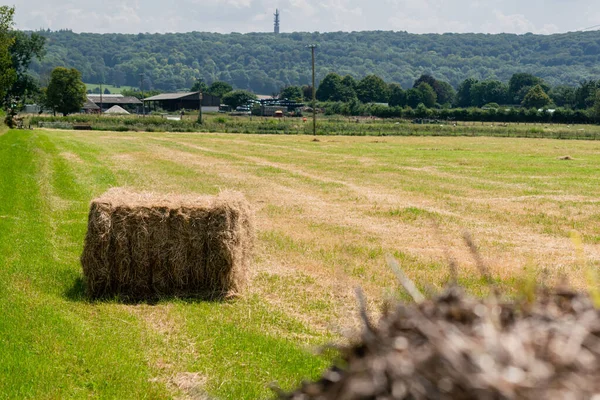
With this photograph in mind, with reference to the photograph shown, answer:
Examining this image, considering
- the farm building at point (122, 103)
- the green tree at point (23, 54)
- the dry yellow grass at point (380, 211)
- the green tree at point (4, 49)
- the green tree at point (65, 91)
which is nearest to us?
the dry yellow grass at point (380, 211)

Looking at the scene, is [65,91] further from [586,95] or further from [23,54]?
[586,95]

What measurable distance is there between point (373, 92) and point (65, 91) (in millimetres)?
83551

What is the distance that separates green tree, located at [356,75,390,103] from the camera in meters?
186

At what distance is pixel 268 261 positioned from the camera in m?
13.9

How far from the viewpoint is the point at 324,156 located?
42094 millimetres

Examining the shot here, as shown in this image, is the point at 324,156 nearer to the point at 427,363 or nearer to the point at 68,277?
the point at 68,277

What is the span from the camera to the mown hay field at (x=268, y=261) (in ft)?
26.5

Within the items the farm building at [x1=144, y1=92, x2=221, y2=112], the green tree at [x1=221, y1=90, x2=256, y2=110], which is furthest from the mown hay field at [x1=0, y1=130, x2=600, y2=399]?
the green tree at [x1=221, y1=90, x2=256, y2=110]

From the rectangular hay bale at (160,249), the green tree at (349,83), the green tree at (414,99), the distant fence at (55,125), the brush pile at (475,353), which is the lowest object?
the distant fence at (55,125)

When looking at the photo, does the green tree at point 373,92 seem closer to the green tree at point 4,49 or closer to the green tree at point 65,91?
the green tree at point 65,91

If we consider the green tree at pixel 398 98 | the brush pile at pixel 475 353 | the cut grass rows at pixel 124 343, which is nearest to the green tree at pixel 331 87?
the green tree at pixel 398 98

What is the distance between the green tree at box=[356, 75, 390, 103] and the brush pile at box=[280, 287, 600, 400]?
185 meters

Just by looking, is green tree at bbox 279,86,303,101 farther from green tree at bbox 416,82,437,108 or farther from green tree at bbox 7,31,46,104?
green tree at bbox 7,31,46,104

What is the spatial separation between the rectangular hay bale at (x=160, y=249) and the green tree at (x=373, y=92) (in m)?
177
